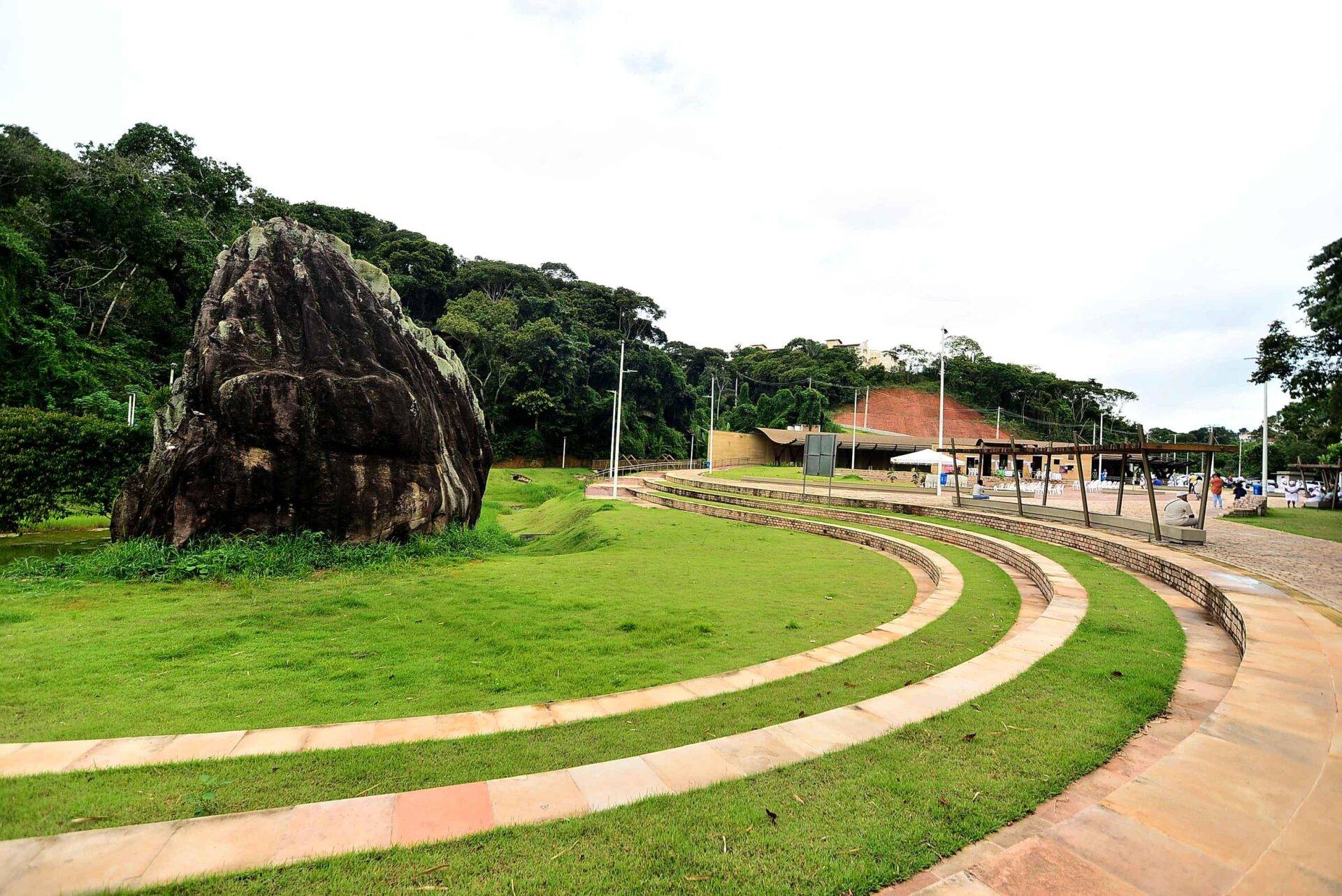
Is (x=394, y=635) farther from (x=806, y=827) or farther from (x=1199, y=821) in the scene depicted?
(x=1199, y=821)

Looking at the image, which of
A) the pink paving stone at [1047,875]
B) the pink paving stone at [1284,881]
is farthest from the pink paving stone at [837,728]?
the pink paving stone at [1284,881]

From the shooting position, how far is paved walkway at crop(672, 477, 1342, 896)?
7.04ft

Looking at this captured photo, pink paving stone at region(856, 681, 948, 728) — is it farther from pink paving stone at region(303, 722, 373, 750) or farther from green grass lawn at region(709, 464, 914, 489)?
green grass lawn at region(709, 464, 914, 489)

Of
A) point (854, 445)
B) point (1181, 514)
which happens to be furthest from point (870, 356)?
point (1181, 514)

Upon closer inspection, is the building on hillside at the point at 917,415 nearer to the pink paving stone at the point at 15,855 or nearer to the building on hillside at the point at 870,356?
the building on hillside at the point at 870,356

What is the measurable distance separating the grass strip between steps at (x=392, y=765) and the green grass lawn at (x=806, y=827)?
0.65ft

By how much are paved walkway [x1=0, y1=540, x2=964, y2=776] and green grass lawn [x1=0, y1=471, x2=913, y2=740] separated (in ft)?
0.93

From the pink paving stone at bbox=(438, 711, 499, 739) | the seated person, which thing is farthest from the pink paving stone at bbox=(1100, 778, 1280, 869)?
the seated person

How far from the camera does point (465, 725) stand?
400 centimetres

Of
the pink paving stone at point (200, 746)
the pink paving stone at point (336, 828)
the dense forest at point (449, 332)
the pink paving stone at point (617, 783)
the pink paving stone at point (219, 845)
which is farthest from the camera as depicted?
the dense forest at point (449, 332)

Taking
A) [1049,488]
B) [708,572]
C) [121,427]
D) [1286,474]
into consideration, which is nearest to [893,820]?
[708,572]

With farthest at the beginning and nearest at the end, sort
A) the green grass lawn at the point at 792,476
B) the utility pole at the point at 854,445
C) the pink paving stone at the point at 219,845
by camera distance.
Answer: the utility pole at the point at 854,445, the green grass lawn at the point at 792,476, the pink paving stone at the point at 219,845

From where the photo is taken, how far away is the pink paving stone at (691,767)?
298 cm

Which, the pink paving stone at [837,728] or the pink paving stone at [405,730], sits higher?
the pink paving stone at [837,728]
